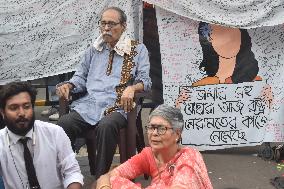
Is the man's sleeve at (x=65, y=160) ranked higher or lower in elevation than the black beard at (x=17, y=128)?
lower

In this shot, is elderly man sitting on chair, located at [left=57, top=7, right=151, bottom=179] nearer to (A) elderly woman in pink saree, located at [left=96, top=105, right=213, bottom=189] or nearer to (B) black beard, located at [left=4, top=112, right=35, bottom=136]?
(A) elderly woman in pink saree, located at [left=96, top=105, right=213, bottom=189]

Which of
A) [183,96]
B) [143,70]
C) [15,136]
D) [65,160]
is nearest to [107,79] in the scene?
[143,70]

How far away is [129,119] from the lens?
4160mm

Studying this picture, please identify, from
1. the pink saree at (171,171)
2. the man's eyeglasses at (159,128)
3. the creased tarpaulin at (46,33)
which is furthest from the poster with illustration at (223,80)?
the man's eyeglasses at (159,128)

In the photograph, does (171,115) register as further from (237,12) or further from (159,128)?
(237,12)

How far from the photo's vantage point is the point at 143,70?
436 cm

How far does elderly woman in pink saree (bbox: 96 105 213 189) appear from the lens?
2988 mm

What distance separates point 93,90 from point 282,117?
216cm

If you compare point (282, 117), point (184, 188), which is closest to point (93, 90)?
point (184, 188)

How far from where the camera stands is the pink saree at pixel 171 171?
9.74 feet

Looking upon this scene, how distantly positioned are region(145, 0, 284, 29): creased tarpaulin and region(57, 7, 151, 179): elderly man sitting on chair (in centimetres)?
91

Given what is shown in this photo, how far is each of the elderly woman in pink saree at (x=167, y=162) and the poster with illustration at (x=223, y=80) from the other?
2.12 meters

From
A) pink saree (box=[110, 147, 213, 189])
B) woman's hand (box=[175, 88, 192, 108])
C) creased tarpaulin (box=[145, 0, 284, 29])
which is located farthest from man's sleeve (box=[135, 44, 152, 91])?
pink saree (box=[110, 147, 213, 189])

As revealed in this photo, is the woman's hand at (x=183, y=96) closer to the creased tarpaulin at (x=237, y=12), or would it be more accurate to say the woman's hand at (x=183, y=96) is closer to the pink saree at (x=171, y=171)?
the creased tarpaulin at (x=237, y=12)
